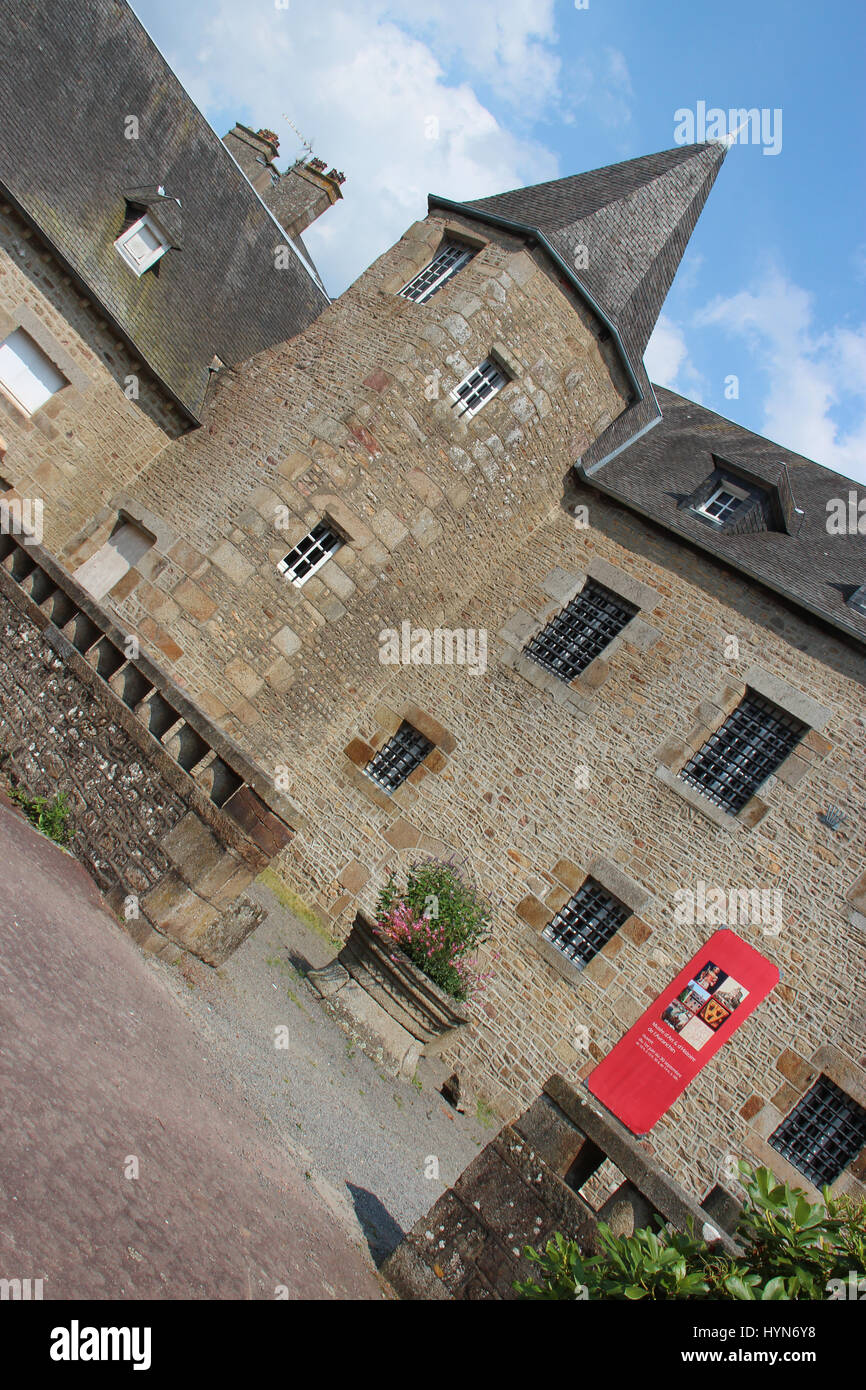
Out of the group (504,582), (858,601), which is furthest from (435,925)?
(858,601)

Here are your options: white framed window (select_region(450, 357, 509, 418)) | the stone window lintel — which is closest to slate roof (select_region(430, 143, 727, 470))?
white framed window (select_region(450, 357, 509, 418))

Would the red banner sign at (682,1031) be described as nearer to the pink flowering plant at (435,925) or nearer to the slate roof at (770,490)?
the pink flowering plant at (435,925)

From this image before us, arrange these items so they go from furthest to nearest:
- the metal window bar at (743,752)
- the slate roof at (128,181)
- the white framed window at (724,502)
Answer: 1. the white framed window at (724,502)
2. the slate roof at (128,181)
3. the metal window bar at (743,752)

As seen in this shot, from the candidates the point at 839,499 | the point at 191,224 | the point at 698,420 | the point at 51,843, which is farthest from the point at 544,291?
the point at 51,843

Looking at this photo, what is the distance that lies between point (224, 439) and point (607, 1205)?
32.6 feet

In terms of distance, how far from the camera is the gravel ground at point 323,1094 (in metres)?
5.48

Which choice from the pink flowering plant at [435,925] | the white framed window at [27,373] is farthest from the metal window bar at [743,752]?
the white framed window at [27,373]

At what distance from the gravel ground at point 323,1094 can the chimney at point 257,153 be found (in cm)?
1975

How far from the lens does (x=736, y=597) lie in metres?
10.5

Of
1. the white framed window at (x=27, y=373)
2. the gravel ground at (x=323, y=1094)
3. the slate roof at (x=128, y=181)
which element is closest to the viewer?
the gravel ground at (x=323, y=1094)

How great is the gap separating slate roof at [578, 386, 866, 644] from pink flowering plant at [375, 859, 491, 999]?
216 inches

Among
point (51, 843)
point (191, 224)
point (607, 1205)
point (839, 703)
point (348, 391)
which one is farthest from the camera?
point (191, 224)
